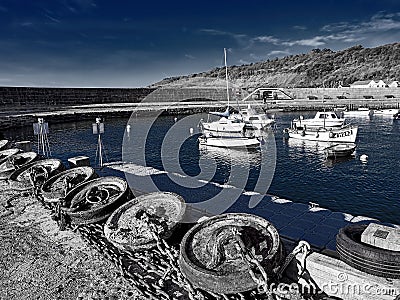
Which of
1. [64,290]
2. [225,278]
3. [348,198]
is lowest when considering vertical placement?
[348,198]

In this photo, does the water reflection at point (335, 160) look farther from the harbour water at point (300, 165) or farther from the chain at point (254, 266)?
the chain at point (254, 266)

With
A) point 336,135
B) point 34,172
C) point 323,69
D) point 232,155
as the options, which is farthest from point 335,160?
point 323,69

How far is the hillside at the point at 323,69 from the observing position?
300 feet

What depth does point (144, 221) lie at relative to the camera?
4398 millimetres

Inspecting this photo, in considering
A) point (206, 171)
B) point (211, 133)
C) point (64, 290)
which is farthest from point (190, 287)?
point (211, 133)

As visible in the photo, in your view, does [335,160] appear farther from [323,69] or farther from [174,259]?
[323,69]

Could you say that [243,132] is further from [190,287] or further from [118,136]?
[190,287]

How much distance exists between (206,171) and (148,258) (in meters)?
11.6

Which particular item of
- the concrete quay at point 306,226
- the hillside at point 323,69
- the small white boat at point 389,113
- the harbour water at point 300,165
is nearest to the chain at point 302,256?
the concrete quay at point 306,226

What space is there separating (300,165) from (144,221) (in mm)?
12930

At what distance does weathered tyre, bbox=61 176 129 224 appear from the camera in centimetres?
502

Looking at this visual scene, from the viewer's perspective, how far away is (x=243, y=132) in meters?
20.6

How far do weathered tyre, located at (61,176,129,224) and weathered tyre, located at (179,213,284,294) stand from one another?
1808 millimetres

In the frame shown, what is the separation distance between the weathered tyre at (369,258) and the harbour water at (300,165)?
24.5ft
